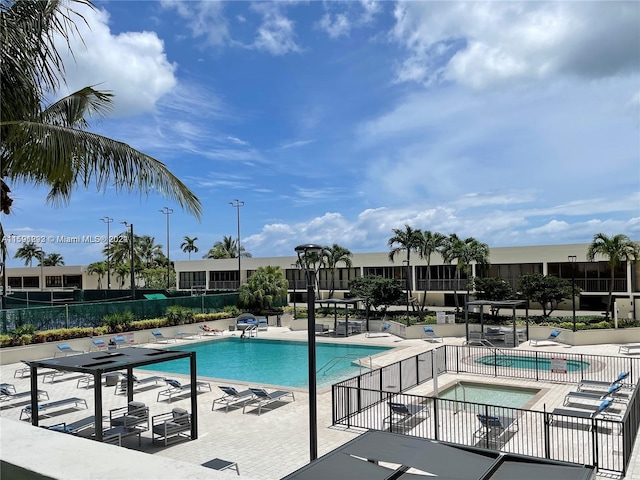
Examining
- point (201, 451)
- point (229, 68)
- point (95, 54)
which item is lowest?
point (201, 451)

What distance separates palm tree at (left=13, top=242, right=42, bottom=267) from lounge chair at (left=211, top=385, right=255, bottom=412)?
328ft

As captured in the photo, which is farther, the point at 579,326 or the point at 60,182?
the point at 579,326

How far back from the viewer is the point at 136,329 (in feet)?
101

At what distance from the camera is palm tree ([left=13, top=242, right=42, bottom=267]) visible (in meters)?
102

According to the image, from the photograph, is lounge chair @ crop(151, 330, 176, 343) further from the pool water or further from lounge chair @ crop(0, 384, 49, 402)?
the pool water

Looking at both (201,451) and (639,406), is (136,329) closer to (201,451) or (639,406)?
(201,451)

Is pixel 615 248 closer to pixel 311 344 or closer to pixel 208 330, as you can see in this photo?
pixel 208 330

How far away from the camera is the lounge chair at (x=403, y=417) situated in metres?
13.4

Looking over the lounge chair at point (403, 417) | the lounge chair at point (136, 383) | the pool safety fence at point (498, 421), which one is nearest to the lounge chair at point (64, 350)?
the lounge chair at point (136, 383)

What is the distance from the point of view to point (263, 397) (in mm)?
15758

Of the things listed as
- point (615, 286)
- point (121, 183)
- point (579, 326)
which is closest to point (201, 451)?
point (121, 183)

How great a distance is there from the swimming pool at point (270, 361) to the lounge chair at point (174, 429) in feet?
26.3

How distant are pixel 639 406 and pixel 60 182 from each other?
1320 centimetres

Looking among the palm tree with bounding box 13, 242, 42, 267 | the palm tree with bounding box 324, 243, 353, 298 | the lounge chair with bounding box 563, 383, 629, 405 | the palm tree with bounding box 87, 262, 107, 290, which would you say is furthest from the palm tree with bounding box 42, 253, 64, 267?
the lounge chair with bounding box 563, 383, 629, 405
